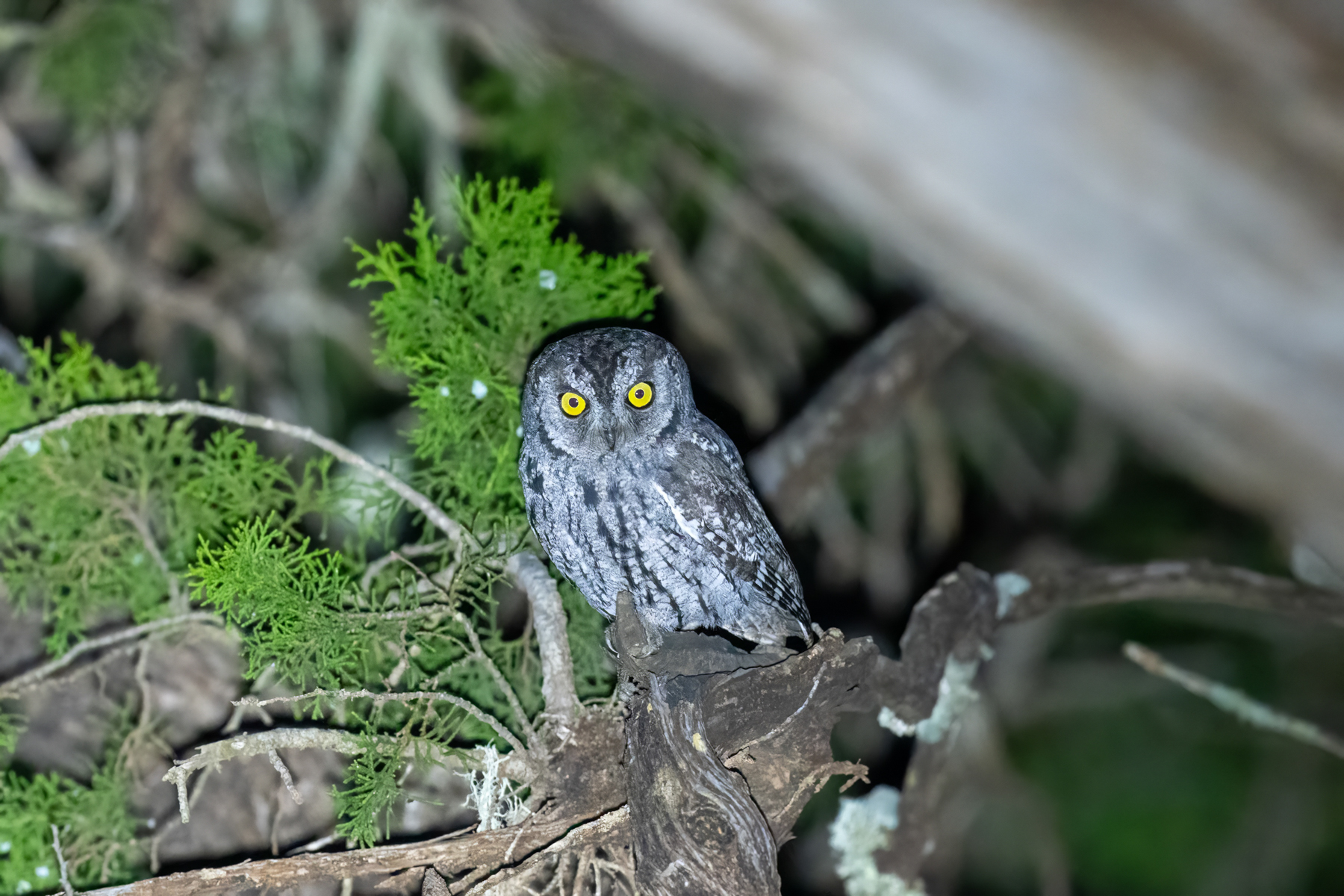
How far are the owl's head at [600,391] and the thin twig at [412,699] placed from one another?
1.51 feet

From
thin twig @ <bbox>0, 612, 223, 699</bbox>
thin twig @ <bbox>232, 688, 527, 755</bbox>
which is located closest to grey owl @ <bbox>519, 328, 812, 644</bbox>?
thin twig @ <bbox>232, 688, 527, 755</bbox>

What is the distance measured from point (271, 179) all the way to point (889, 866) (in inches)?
129

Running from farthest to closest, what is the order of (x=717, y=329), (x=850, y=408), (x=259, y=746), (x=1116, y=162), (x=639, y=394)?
(x=717, y=329), (x=850, y=408), (x=639, y=394), (x=259, y=746), (x=1116, y=162)

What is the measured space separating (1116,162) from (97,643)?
6.62 feet

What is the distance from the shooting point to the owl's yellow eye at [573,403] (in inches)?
59.8

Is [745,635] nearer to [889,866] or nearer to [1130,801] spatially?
[889,866]

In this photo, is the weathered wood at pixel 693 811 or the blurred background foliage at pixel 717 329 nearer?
the weathered wood at pixel 693 811

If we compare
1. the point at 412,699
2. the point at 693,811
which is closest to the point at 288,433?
the point at 412,699

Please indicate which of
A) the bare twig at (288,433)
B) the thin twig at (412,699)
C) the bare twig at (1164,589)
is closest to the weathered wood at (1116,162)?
the bare twig at (1164,589)

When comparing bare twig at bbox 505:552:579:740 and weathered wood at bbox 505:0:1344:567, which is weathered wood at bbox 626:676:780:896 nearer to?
bare twig at bbox 505:552:579:740

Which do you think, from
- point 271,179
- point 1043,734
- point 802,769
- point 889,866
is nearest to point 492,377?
point 802,769

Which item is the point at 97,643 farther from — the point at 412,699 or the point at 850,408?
the point at 850,408

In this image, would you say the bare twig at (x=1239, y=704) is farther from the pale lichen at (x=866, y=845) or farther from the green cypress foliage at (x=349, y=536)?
the green cypress foliage at (x=349, y=536)

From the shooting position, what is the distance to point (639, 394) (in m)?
1.58
